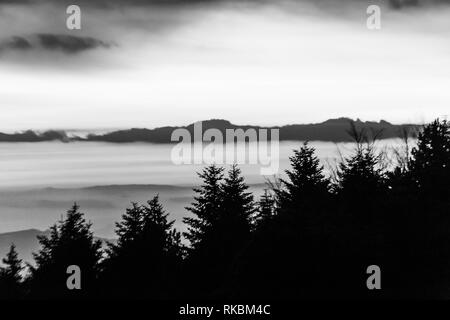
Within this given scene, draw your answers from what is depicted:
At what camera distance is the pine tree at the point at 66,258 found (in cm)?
5484

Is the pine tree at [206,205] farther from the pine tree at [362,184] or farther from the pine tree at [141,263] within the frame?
the pine tree at [362,184]

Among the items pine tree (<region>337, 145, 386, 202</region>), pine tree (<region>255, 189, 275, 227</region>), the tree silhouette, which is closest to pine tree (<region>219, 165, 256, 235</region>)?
the tree silhouette

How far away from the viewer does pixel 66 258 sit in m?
57.2

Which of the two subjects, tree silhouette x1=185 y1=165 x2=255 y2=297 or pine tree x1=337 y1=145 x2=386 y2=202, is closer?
pine tree x1=337 y1=145 x2=386 y2=202

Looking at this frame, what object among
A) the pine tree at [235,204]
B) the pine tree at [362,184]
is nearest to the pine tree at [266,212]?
the pine tree at [362,184]

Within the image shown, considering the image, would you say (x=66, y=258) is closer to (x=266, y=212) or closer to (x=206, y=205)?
(x=206, y=205)

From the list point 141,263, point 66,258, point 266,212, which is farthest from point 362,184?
point 66,258

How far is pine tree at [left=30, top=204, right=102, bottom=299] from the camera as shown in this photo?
54.8 meters

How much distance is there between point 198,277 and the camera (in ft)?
146

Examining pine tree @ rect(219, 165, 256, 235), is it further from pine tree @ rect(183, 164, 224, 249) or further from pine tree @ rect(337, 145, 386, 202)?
pine tree @ rect(337, 145, 386, 202)
